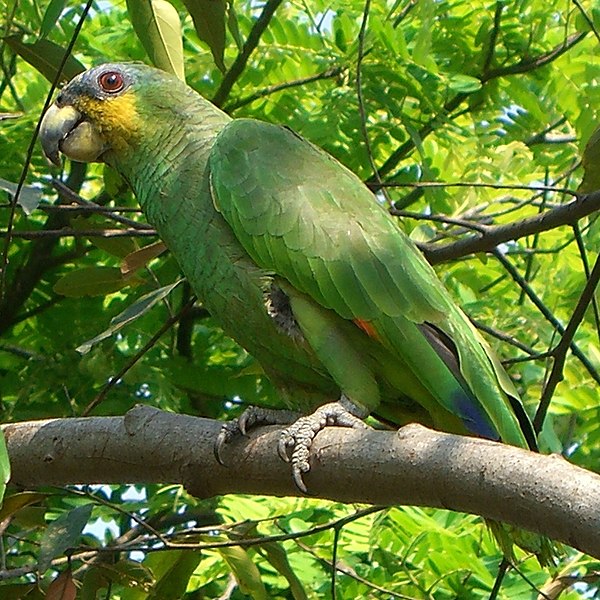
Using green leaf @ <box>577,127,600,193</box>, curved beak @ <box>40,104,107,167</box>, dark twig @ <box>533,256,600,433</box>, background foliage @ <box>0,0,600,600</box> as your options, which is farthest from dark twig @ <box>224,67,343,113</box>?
dark twig @ <box>533,256,600,433</box>

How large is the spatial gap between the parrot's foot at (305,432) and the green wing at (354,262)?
168 mm

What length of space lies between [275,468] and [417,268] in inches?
25.1

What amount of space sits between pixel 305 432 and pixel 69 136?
109 cm

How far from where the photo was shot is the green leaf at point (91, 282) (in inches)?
105

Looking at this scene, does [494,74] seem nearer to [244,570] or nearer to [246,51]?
[246,51]

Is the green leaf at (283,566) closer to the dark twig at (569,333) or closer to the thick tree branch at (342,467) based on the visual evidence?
the thick tree branch at (342,467)

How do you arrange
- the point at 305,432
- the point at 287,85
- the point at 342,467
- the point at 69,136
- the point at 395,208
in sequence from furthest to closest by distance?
the point at 287,85
the point at 395,208
the point at 69,136
the point at 305,432
the point at 342,467

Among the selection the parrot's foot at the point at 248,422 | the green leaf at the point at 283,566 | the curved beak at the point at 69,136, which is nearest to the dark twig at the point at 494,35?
the curved beak at the point at 69,136

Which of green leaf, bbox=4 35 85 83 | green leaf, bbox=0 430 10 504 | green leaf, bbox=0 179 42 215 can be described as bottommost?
green leaf, bbox=0 430 10 504

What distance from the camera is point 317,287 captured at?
7.11 feet

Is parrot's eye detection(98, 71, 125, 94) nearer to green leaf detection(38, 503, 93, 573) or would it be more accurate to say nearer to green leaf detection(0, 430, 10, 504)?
green leaf detection(38, 503, 93, 573)

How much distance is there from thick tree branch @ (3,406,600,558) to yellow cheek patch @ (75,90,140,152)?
80cm

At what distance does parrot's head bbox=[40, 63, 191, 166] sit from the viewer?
8.29ft

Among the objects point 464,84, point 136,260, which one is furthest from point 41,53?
point 464,84
